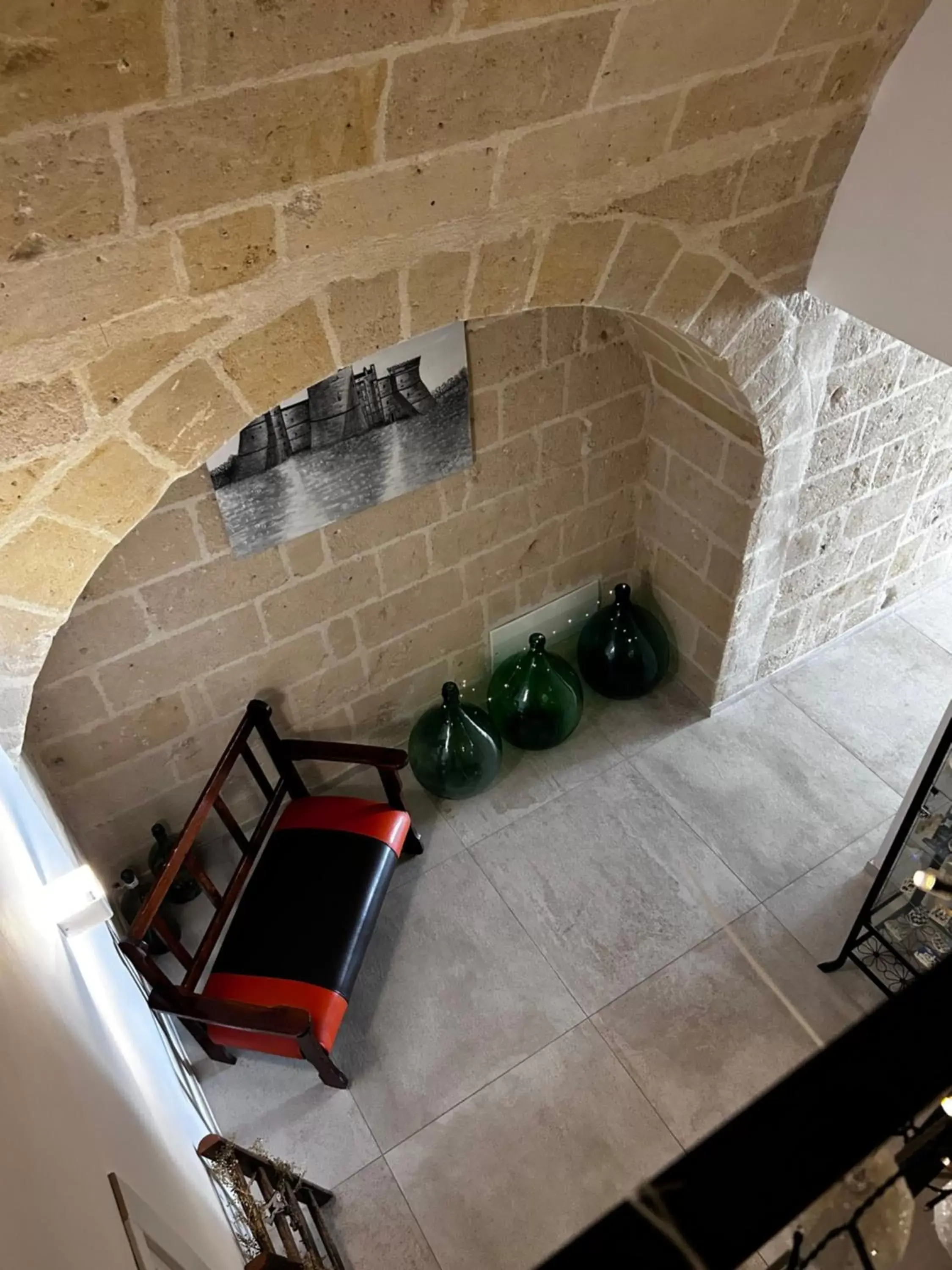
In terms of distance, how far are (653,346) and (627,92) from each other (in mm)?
1041

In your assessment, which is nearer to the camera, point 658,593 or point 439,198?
point 439,198

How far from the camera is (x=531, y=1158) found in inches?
91.7

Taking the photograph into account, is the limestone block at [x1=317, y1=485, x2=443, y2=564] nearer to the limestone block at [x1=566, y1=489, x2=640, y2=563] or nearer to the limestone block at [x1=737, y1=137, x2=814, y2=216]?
the limestone block at [x1=566, y1=489, x2=640, y2=563]

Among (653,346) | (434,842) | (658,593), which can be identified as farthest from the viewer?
(658,593)

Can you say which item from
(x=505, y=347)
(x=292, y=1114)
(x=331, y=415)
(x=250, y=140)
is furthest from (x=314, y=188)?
(x=292, y=1114)

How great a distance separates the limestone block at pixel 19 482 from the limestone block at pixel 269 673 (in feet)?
3.81

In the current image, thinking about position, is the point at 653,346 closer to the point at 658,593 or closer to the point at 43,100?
the point at 658,593

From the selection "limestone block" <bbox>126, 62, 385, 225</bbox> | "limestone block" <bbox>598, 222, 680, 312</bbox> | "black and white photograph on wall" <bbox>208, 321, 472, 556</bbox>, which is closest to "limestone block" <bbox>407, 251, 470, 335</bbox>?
"limestone block" <bbox>126, 62, 385, 225</bbox>

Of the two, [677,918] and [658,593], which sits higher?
Answer: [658,593]

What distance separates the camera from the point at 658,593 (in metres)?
3.36

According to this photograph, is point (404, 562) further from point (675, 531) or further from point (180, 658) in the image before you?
point (675, 531)

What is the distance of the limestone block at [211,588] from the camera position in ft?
7.70

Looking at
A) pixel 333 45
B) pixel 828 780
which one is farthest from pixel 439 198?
pixel 828 780

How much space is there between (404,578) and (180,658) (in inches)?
28.5
